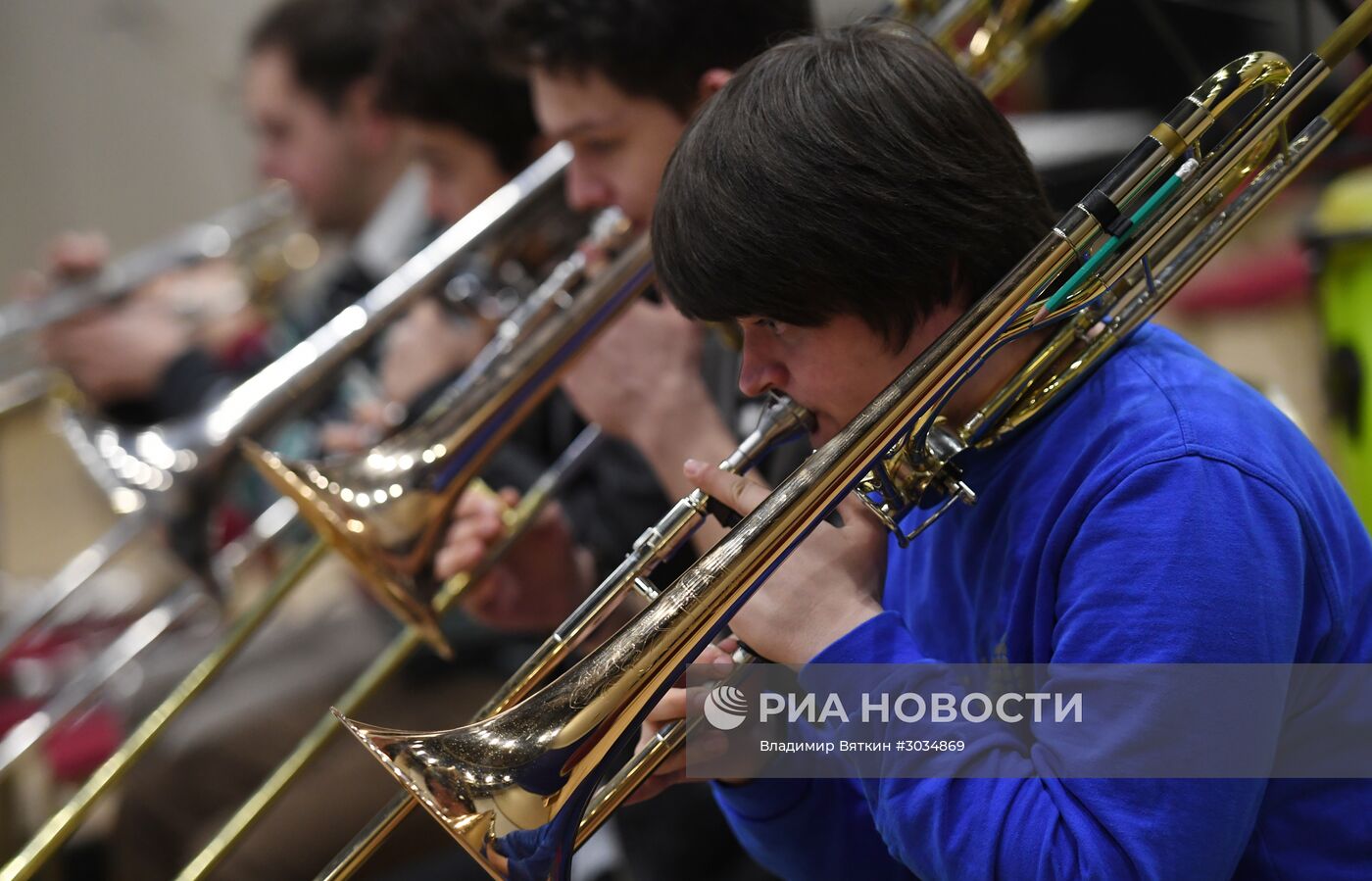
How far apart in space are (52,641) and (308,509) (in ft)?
3.95

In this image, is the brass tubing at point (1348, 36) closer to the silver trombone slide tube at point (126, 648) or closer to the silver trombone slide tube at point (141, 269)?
the silver trombone slide tube at point (126, 648)

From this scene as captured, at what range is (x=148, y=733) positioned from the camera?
1.29 m

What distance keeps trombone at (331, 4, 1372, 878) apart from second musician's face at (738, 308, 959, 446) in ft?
0.16

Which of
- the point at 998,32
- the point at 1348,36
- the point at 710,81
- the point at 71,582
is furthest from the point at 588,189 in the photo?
the point at 71,582

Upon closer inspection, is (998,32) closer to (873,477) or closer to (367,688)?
(873,477)

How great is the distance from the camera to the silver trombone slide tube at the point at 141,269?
1913 mm

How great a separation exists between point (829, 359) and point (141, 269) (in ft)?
5.23

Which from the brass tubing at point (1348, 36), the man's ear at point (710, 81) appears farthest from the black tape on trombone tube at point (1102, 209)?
the man's ear at point (710, 81)

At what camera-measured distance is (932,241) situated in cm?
72

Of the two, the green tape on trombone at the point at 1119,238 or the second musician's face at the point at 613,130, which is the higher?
the second musician's face at the point at 613,130

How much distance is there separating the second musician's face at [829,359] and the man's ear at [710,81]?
1.30 ft

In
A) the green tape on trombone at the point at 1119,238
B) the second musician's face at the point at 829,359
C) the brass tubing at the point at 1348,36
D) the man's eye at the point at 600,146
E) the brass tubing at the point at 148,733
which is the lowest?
the brass tubing at the point at 1348,36

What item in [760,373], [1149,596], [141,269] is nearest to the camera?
[1149,596]
